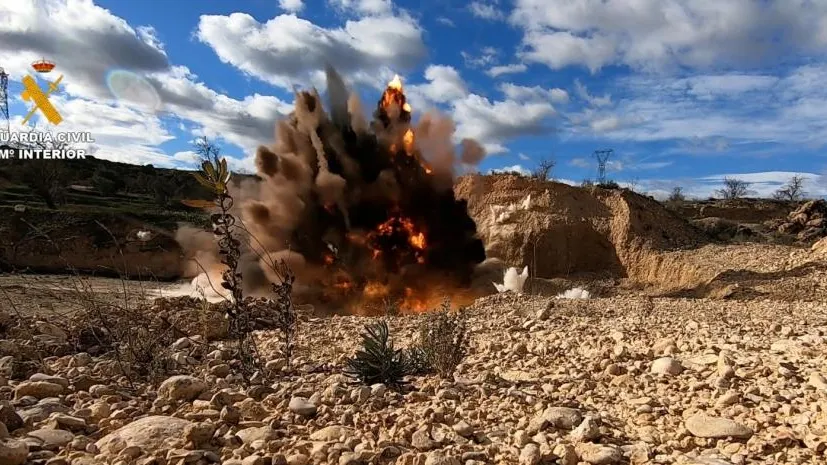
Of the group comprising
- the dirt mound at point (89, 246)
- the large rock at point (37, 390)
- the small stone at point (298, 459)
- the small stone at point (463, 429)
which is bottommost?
the small stone at point (298, 459)

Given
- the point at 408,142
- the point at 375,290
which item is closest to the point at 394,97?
the point at 408,142

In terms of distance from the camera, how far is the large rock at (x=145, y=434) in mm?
3156

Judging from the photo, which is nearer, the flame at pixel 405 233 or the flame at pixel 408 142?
the flame at pixel 405 233

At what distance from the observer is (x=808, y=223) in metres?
24.6

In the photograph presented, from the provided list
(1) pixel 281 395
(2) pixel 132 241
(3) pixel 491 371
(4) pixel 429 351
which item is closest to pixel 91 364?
(1) pixel 281 395

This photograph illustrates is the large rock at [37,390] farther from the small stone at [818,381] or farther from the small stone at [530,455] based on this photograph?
the small stone at [818,381]

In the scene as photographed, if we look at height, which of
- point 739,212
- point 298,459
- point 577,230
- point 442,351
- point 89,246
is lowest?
point 298,459

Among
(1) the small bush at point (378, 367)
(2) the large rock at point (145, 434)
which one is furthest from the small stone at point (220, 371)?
(2) the large rock at point (145, 434)

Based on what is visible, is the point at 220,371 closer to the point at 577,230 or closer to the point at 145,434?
the point at 145,434

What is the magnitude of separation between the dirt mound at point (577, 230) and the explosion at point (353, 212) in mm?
2754

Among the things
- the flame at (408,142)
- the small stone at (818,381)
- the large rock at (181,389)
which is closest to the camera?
the small stone at (818,381)

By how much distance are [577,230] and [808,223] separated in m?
11.7

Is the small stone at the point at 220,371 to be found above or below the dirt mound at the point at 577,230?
below

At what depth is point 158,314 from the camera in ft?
28.8
